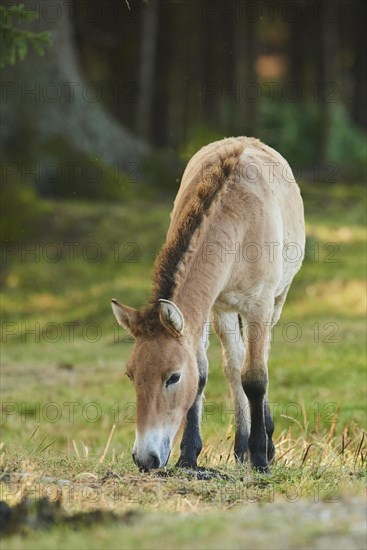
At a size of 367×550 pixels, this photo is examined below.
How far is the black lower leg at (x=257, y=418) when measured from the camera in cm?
805

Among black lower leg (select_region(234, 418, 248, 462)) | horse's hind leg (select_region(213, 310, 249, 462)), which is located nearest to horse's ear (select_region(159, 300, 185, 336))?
horse's hind leg (select_region(213, 310, 249, 462))

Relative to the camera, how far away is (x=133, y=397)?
1253cm

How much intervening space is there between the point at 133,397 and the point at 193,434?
14.4 ft

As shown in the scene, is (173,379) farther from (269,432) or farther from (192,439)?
(269,432)

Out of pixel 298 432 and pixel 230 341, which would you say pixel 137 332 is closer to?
pixel 230 341

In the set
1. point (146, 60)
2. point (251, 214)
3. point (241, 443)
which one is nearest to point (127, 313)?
point (251, 214)

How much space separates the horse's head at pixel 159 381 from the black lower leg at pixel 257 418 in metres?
1.15

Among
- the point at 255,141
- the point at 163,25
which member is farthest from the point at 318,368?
the point at 163,25

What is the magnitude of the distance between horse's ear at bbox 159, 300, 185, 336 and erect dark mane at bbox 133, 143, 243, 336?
68 millimetres

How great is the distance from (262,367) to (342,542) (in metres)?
3.48

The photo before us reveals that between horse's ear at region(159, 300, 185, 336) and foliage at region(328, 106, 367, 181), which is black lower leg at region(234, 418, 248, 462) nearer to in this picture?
horse's ear at region(159, 300, 185, 336)

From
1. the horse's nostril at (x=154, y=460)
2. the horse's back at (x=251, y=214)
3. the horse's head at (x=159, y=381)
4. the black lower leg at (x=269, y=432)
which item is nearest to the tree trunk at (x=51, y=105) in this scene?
Answer: the horse's back at (x=251, y=214)

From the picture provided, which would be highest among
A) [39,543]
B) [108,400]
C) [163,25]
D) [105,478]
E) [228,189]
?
[163,25]

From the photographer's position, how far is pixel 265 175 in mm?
8523
